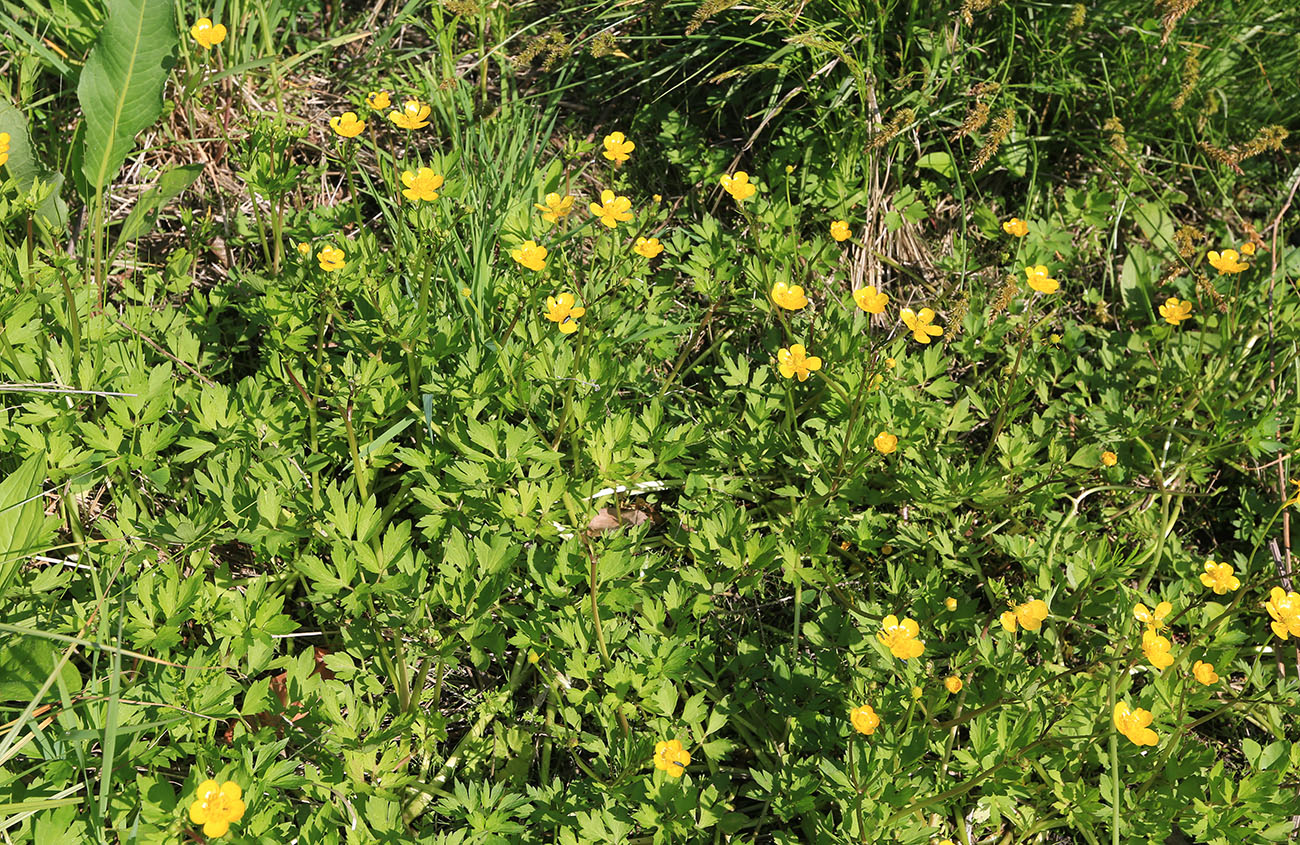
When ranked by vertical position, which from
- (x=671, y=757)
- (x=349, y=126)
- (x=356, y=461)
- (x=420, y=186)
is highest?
(x=349, y=126)

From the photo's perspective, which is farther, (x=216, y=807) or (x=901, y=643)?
(x=901, y=643)

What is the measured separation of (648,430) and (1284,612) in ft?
5.00

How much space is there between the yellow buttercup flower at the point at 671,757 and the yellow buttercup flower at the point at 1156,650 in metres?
0.99

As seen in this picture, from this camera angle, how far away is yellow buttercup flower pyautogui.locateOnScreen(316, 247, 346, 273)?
2.67 meters

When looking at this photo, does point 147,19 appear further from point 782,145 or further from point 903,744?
point 903,744

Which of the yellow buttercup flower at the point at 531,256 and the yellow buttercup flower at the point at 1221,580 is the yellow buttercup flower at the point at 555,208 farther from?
the yellow buttercup flower at the point at 1221,580

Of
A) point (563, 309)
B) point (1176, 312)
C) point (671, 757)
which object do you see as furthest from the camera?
point (1176, 312)

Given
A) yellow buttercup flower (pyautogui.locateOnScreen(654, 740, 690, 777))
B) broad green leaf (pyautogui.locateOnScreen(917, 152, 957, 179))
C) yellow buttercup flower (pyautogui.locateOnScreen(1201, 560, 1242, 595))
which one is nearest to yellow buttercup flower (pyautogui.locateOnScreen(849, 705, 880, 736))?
yellow buttercup flower (pyautogui.locateOnScreen(654, 740, 690, 777))

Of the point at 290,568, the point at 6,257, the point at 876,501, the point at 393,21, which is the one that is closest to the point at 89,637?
the point at 290,568

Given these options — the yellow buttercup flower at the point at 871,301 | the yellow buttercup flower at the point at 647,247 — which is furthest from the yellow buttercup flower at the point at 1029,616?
the yellow buttercup flower at the point at 647,247

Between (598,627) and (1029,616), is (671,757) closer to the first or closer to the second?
(598,627)

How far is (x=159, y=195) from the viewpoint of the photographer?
3.14 m

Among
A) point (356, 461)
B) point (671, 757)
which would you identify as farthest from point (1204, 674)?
point (356, 461)

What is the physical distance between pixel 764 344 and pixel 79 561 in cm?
199
